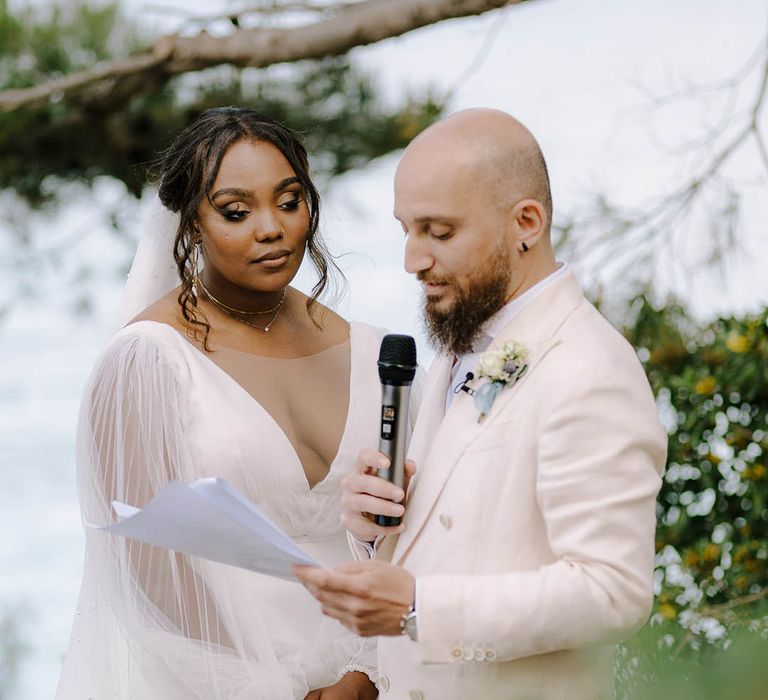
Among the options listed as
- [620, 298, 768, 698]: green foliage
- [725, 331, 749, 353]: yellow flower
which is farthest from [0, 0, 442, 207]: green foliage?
[725, 331, 749, 353]: yellow flower

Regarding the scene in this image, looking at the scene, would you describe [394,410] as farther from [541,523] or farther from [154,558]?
[154,558]

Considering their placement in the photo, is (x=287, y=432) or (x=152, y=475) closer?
(x=152, y=475)

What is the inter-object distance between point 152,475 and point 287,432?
0.33 m

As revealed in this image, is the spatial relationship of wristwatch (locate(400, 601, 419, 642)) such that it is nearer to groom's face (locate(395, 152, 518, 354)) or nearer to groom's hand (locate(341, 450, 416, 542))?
groom's hand (locate(341, 450, 416, 542))

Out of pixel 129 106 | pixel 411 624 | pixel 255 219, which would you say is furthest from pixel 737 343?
pixel 129 106

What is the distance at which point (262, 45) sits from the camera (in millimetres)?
4812

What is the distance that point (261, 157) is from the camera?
8.13 feet

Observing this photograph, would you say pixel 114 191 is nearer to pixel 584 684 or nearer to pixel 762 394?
pixel 762 394

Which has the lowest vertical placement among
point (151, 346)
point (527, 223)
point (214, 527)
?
point (214, 527)

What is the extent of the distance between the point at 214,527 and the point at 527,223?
2.06 feet

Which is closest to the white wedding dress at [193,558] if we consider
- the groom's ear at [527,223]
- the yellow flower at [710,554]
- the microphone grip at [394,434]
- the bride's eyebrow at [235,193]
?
the bride's eyebrow at [235,193]

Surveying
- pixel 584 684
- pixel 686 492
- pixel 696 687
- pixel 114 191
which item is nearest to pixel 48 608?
pixel 114 191

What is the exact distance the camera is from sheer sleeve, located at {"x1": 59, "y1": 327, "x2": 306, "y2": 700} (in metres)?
2.34

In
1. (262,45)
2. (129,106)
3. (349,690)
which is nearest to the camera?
(349,690)
